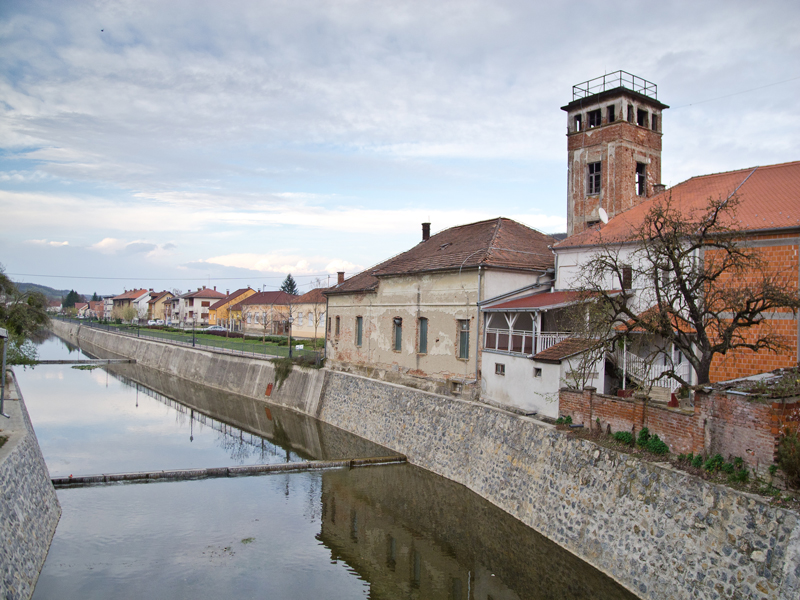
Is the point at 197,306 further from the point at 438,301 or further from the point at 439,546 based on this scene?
the point at 439,546

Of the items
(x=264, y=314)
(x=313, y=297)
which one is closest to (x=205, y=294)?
(x=264, y=314)

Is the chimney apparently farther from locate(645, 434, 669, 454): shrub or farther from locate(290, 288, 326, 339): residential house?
locate(290, 288, 326, 339): residential house

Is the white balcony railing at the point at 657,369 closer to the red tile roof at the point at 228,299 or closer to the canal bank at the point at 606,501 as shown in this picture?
the canal bank at the point at 606,501

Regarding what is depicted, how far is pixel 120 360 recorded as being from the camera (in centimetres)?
5153

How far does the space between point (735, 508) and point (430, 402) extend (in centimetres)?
1130

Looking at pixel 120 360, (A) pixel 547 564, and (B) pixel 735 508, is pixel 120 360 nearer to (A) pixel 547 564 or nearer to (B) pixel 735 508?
(A) pixel 547 564

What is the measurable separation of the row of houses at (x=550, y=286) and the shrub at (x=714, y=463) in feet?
10.8

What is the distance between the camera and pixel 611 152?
25484mm

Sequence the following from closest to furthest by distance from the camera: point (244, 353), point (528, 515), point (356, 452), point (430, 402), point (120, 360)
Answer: point (528, 515) < point (430, 402) < point (356, 452) < point (244, 353) < point (120, 360)

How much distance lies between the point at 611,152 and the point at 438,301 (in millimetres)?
11361

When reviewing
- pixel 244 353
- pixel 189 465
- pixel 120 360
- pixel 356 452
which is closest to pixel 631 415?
pixel 356 452

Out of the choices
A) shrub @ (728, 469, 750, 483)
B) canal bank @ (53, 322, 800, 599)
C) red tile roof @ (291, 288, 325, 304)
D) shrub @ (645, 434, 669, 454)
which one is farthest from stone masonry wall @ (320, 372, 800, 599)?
red tile roof @ (291, 288, 325, 304)

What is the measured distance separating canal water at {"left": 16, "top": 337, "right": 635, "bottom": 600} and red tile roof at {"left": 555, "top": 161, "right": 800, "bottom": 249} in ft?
31.4

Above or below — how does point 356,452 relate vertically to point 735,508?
below
